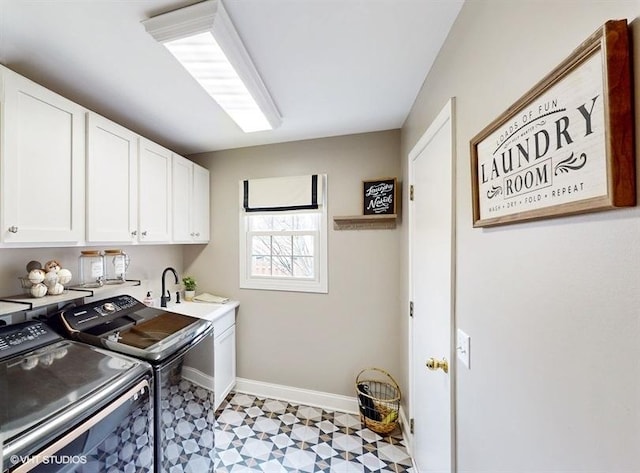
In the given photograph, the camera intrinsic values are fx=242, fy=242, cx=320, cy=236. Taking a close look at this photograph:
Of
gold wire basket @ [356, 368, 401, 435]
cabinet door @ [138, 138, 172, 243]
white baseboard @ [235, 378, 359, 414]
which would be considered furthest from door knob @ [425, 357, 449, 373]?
cabinet door @ [138, 138, 172, 243]

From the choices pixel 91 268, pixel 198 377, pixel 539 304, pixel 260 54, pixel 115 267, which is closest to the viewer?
pixel 539 304

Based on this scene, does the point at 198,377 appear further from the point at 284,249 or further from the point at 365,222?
the point at 365,222

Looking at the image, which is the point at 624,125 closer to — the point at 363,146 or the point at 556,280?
the point at 556,280

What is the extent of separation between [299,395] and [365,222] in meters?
1.74

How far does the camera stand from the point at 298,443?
1832 millimetres

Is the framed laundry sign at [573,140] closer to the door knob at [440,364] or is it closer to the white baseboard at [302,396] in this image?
the door knob at [440,364]

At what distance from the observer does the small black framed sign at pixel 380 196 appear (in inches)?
81.0

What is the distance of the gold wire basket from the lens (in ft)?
6.28

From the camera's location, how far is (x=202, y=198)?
8.05ft

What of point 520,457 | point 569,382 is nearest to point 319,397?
point 520,457

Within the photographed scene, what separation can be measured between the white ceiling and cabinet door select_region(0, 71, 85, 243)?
0.24m

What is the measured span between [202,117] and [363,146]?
4.44 ft

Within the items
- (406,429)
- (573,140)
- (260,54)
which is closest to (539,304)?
(573,140)

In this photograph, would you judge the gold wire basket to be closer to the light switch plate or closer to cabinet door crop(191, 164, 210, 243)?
the light switch plate
